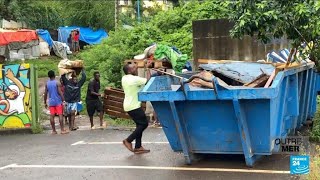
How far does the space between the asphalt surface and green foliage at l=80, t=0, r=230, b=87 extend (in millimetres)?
5199

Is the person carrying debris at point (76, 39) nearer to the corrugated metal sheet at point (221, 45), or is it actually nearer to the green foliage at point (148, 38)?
the green foliage at point (148, 38)

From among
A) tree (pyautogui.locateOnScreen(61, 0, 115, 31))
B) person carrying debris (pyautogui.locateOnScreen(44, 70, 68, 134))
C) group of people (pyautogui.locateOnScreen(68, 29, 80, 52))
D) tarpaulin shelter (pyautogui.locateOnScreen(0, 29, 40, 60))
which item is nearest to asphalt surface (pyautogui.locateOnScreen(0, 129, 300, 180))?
person carrying debris (pyautogui.locateOnScreen(44, 70, 68, 134))

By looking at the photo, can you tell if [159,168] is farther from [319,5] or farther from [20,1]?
[20,1]

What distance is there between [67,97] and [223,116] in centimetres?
632

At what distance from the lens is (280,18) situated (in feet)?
25.5

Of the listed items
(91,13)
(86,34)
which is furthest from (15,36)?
(91,13)

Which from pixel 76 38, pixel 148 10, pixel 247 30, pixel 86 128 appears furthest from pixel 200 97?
pixel 148 10

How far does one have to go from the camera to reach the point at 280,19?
7785 mm

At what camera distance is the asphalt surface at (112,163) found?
7.04 metres

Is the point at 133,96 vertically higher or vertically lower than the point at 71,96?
higher

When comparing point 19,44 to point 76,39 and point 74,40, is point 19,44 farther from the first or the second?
point 76,39

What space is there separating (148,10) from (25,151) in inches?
1312

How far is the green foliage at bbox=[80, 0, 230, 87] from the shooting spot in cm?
1580

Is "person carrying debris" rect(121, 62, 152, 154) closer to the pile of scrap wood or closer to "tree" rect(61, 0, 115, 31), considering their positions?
the pile of scrap wood
